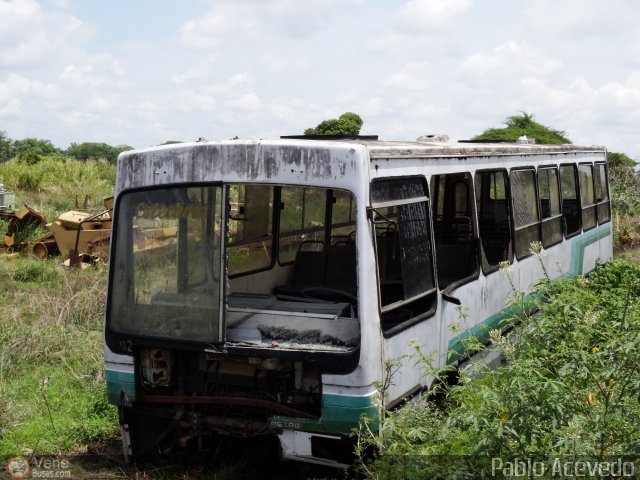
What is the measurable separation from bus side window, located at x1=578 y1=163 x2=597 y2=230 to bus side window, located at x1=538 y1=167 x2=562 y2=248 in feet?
4.51

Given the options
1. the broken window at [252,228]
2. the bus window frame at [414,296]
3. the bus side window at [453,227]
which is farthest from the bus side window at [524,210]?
the broken window at [252,228]

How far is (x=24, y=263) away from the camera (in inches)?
580

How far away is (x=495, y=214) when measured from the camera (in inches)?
365

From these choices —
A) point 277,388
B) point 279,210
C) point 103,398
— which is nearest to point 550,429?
point 277,388

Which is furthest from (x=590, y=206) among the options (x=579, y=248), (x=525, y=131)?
(x=525, y=131)

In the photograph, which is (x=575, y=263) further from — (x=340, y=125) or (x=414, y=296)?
(x=340, y=125)

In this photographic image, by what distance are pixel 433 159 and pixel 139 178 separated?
241 cm

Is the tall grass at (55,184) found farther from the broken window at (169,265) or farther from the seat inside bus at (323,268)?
the broken window at (169,265)

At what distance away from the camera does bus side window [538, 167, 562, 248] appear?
10141mm

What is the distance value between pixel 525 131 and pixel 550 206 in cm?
1988

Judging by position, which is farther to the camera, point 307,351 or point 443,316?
point 443,316

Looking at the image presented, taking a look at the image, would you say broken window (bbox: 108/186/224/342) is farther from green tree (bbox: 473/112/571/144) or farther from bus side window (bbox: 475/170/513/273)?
green tree (bbox: 473/112/571/144)

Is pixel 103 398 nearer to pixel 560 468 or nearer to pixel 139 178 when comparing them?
pixel 139 178

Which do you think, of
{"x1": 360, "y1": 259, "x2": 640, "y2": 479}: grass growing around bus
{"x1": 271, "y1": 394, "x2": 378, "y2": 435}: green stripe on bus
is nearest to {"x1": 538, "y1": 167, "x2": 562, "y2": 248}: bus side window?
{"x1": 271, "y1": 394, "x2": 378, "y2": 435}: green stripe on bus
